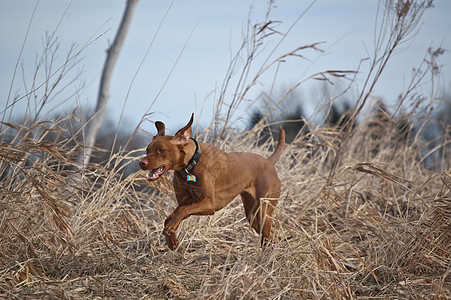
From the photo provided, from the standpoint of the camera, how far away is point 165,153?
6.59 ft

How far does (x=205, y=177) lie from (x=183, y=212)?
20 cm

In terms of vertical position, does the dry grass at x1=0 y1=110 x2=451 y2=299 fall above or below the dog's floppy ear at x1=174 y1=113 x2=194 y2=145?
below

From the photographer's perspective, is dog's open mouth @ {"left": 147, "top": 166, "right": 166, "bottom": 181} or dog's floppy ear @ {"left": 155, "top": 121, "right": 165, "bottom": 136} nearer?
dog's open mouth @ {"left": 147, "top": 166, "right": 166, "bottom": 181}

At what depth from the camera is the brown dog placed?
2.02 m

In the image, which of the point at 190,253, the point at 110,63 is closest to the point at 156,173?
the point at 190,253

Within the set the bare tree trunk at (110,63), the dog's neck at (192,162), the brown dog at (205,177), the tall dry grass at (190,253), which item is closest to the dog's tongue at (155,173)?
the brown dog at (205,177)

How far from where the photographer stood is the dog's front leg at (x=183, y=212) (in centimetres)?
203

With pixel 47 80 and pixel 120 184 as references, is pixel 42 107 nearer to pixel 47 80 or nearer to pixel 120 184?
pixel 47 80

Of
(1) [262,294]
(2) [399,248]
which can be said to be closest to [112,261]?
(1) [262,294]

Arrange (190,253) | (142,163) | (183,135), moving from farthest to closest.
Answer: (190,253)
(183,135)
(142,163)

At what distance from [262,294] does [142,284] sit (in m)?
0.67

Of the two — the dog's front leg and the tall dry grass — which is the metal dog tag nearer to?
the dog's front leg

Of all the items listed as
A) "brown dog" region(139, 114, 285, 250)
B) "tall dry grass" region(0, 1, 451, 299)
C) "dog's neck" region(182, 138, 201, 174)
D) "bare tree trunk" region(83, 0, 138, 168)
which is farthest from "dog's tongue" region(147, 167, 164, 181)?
"bare tree trunk" region(83, 0, 138, 168)

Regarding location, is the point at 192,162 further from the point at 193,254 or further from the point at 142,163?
the point at 193,254
